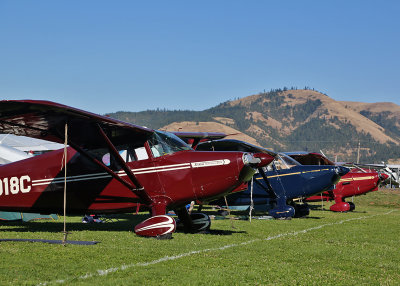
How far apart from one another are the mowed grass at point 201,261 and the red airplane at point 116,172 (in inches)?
34.9

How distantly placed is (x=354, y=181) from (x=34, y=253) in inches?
917

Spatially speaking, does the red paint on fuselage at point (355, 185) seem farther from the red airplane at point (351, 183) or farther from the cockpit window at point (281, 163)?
the cockpit window at point (281, 163)

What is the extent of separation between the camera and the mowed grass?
6242mm

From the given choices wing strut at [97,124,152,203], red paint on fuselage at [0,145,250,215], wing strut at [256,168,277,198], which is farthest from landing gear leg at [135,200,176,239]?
wing strut at [256,168,277,198]

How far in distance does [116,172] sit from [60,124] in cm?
171

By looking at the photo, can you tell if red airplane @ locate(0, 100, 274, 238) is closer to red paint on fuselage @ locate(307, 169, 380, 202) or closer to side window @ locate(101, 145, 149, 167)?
side window @ locate(101, 145, 149, 167)

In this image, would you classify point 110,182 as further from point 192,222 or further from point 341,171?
point 341,171

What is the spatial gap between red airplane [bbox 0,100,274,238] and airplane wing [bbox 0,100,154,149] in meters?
0.02

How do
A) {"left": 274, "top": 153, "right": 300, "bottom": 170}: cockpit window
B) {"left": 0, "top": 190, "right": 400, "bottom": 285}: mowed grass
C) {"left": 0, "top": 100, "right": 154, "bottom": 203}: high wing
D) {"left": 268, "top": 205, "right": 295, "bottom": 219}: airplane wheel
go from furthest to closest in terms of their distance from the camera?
{"left": 274, "top": 153, "right": 300, "bottom": 170}: cockpit window → {"left": 268, "top": 205, "right": 295, "bottom": 219}: airplane wheel → {"left": 0, "top": 100, "right": 154, "bottom": 203}: high wing → {"left": 0, "top": 190, "right": 400, "bottom": 285}: mowed grass

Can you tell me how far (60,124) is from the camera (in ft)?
35.5

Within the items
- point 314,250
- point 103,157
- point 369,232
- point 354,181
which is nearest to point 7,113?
point 103,157

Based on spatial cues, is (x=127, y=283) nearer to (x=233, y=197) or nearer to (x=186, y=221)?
(x=186, y=221)

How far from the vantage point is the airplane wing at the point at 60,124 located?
953 centimetres

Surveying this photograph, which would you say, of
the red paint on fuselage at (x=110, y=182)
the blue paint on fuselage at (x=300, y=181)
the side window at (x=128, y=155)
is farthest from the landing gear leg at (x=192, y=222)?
the blue paint on fuselage at (x=300, y=181)
